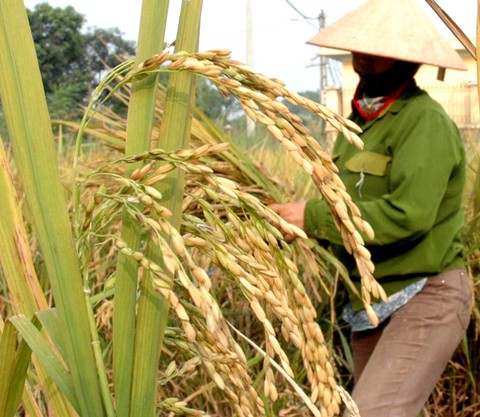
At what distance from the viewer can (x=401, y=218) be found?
243 cm

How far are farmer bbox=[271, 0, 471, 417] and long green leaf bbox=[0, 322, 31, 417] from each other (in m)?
1.56

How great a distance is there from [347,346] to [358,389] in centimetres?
92

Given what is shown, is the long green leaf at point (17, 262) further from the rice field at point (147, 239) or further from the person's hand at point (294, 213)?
the person's hand at point (294, 213)

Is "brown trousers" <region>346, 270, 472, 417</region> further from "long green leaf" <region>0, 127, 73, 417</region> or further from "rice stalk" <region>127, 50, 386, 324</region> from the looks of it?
"rice stalk" <region>127, 50, 386, 324</region>

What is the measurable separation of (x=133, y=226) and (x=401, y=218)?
1.58 m

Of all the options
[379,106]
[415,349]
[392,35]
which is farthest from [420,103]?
[415,349]

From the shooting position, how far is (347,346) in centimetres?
339

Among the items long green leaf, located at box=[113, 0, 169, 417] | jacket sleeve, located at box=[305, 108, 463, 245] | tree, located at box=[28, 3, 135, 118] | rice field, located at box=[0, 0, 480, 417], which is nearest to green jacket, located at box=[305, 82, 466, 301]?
jacket sleeve, located at box=[305, 108, 463, 245]

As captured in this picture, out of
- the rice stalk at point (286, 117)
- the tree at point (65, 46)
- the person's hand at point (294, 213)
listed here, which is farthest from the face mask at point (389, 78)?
the tree at point (65, 46)

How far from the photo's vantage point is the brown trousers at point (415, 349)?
244 centimetres

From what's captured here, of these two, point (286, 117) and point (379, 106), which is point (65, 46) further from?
point (286, 117)

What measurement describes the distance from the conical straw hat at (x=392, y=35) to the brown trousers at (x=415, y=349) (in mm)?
750

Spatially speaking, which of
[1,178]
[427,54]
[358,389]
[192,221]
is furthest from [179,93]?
[427,54]

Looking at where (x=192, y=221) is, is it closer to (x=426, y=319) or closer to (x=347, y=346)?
(x=426, y=319)
